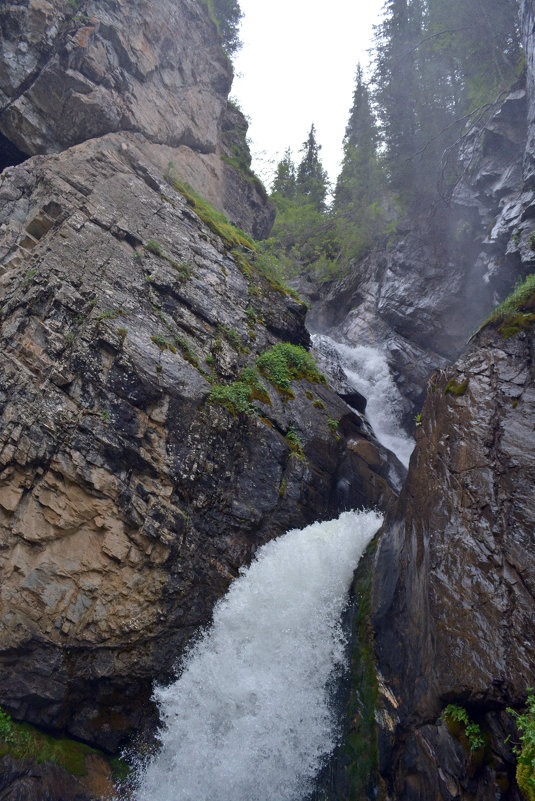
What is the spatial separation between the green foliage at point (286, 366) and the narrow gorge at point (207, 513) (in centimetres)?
8

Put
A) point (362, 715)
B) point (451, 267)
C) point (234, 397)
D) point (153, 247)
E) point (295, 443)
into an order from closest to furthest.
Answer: point (362, 715) < point (234, 397) < point (295, 443) < point (153, 247) < point (451, 267)

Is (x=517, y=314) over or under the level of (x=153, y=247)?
over

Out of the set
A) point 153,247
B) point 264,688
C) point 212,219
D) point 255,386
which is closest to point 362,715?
point 264,688

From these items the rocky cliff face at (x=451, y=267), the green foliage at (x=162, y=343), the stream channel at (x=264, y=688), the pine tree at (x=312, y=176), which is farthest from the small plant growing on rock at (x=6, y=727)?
the pine tree at (x=312, y=176)

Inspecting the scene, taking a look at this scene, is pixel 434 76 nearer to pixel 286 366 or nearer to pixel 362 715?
pixel 286 366

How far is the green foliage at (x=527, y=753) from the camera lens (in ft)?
13.2

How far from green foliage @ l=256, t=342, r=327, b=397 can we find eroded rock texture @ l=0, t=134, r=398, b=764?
1.21 feet

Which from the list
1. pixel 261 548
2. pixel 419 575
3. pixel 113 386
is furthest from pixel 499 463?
pixel 113 386

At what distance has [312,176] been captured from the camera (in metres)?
36.6

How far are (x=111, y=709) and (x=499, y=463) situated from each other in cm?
779

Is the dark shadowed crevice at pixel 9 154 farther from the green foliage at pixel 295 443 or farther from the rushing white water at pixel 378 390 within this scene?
the rushing white water at pixel 378 390

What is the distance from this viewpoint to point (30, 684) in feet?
22.1

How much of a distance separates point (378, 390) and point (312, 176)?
1034 inches

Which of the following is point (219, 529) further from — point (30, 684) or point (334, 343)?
point (334, 343)
